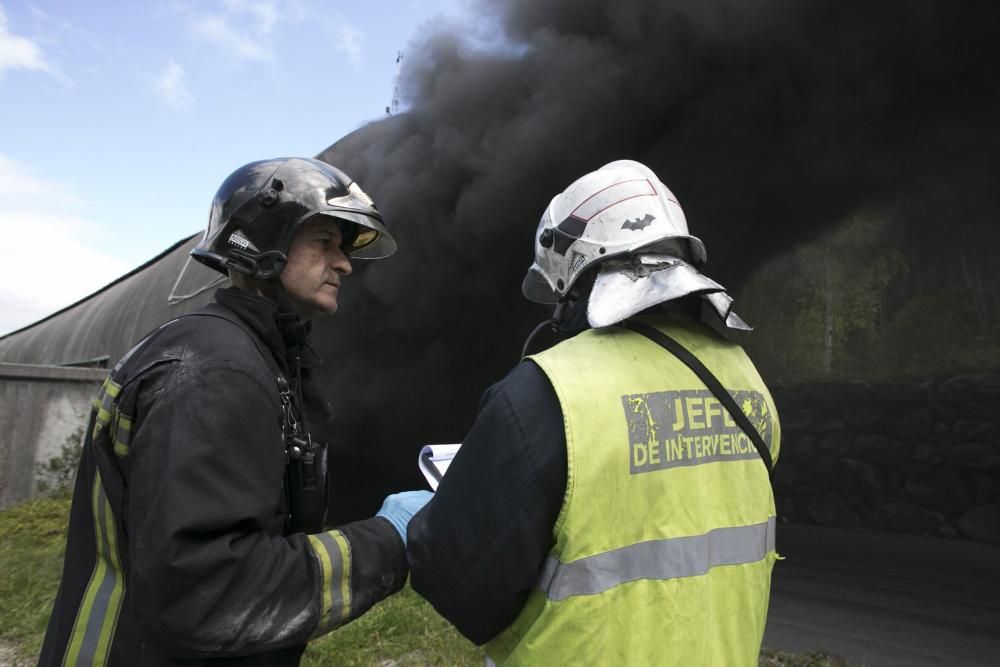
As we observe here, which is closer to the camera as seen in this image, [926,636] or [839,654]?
[839,654]

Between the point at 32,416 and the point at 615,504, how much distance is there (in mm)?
8042

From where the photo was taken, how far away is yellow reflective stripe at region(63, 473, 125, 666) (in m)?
1.30

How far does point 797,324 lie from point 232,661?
17540 millimetres

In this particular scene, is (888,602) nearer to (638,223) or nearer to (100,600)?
(638,223)

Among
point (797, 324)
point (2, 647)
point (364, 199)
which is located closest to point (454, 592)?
point (364, 199)

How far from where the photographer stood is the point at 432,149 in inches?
310

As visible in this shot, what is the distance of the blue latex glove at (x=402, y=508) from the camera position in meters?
1.61

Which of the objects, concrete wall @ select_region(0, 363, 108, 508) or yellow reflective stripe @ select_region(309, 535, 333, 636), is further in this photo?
concrete wall @ select_region(0, 363, 108, 508)

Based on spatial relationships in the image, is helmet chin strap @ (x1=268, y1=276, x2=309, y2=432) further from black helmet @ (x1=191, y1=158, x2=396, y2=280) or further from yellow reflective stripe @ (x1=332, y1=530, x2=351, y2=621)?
yellow reflective stripe @ (x1=332, y1=530, x2=351, y2=621)

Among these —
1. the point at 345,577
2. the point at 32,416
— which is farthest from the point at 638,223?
the point at 32,416

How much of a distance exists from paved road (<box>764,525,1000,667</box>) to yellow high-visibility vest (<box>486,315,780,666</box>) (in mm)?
3093

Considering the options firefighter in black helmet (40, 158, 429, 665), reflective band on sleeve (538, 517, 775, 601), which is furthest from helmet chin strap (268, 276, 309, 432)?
reflective band on sleeve (538, 517, 775, 601)

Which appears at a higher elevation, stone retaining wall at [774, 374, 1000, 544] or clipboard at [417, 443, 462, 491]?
clipboard at [417, 443, 462, 491]

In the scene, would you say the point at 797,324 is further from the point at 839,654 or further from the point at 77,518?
the point at 77,518
